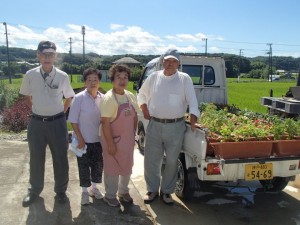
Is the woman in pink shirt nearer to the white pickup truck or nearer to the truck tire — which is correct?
the white pickup truck

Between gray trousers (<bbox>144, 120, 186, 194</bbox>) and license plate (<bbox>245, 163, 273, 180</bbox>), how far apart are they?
0.96 m

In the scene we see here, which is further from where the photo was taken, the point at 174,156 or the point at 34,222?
the point at 174,156

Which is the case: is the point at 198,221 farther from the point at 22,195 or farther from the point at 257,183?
the point at 22,195

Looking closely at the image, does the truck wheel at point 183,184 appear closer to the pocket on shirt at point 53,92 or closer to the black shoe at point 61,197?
the black shoe at point 61,197

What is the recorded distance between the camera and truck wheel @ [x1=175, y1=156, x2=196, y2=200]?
4.87 m

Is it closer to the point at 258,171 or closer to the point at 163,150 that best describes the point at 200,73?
the point at 163,150

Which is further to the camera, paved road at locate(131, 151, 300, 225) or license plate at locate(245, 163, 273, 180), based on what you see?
paved road at locate(131, 151, 300, 225)

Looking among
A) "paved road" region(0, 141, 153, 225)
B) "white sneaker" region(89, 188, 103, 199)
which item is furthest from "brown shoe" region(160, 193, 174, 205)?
"white sneaker" region(89, 188, 103, 199)

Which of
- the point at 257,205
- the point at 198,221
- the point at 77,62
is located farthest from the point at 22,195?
the point at 77,62

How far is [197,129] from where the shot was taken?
14.3 feet

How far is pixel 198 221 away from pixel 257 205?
1109 mm

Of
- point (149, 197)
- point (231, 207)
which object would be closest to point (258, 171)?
point (231, 207)

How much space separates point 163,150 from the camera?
4.85 meters

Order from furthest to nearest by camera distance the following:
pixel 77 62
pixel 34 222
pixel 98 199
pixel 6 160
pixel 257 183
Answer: pixel 77 62 < pixel 6 160 < pixel 257 183 < pixel 98 199 < pixel 34 222
